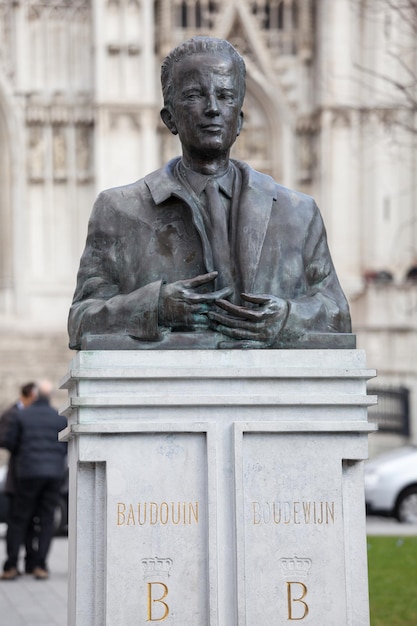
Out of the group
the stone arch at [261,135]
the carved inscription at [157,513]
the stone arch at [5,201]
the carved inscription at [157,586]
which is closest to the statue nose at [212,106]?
the carved inscription at [157,513]

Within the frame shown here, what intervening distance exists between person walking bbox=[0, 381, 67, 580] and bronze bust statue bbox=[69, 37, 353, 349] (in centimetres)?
776

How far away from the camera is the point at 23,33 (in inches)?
1419

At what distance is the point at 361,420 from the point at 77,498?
1.18 meters

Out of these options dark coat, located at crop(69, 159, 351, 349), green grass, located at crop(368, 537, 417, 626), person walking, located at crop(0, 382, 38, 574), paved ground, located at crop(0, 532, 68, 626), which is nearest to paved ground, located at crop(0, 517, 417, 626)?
paved ground, located at crop(0, 532, 68, 626)

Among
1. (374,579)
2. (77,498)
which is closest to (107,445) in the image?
(77,498)

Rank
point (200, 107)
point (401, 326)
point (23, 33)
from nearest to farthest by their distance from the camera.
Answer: point (200, 107), point (401, 326), point (23, 33)

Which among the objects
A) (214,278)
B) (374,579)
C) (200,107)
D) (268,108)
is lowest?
(374,579)

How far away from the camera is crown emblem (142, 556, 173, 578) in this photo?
5832mm

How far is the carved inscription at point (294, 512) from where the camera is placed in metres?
5.88

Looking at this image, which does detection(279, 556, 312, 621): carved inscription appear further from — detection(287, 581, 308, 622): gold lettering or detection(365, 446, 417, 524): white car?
detection(365, 446, 417, 524): white car

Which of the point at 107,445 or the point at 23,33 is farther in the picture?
the point at 23,33

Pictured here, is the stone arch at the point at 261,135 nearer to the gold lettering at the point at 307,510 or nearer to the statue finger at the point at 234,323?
the statue finger at the point at 234,323

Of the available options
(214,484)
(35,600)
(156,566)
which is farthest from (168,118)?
(35,600)

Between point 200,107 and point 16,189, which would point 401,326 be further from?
point 200,107
